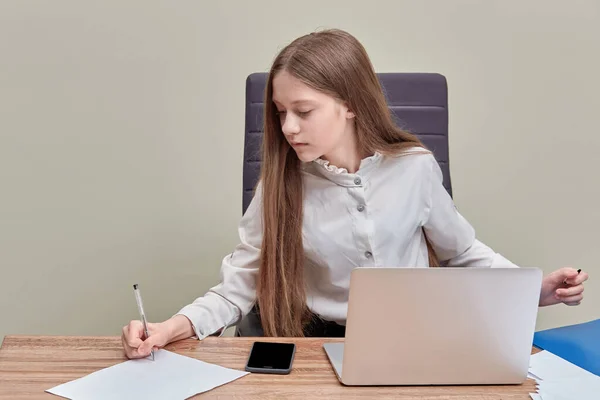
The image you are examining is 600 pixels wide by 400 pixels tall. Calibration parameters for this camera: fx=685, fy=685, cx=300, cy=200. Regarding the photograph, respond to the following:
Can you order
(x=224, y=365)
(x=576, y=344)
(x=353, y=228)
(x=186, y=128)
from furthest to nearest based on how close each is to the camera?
1. (x=186, y=128)
2. (x=353, y=228)
3. (x=576, y=344)
4. (x=224, y=365)

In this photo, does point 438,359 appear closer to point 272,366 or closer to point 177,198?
point 272,366

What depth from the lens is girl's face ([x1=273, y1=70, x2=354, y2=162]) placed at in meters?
1.29

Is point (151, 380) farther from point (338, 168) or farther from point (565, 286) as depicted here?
point (565, 286)

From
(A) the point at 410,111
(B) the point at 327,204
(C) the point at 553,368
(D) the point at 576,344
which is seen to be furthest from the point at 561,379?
(A) the point at 410,111

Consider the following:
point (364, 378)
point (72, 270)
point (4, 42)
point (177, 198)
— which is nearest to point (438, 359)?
point (364, 378)

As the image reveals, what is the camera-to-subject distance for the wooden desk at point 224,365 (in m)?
1.00

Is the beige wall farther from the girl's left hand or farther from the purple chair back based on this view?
the girl's left hand

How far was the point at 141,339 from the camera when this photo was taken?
114cm

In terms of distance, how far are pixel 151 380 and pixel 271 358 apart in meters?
0.19

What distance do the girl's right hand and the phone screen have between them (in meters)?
0.16

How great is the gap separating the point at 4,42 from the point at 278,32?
2.76 ft

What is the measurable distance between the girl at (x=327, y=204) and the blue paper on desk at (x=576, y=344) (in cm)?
23

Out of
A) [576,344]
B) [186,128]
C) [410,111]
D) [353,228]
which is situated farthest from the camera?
[186,128]

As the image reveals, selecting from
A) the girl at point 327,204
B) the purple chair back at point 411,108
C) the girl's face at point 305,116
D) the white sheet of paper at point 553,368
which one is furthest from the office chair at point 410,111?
the white sheet of paper at point 553,368
